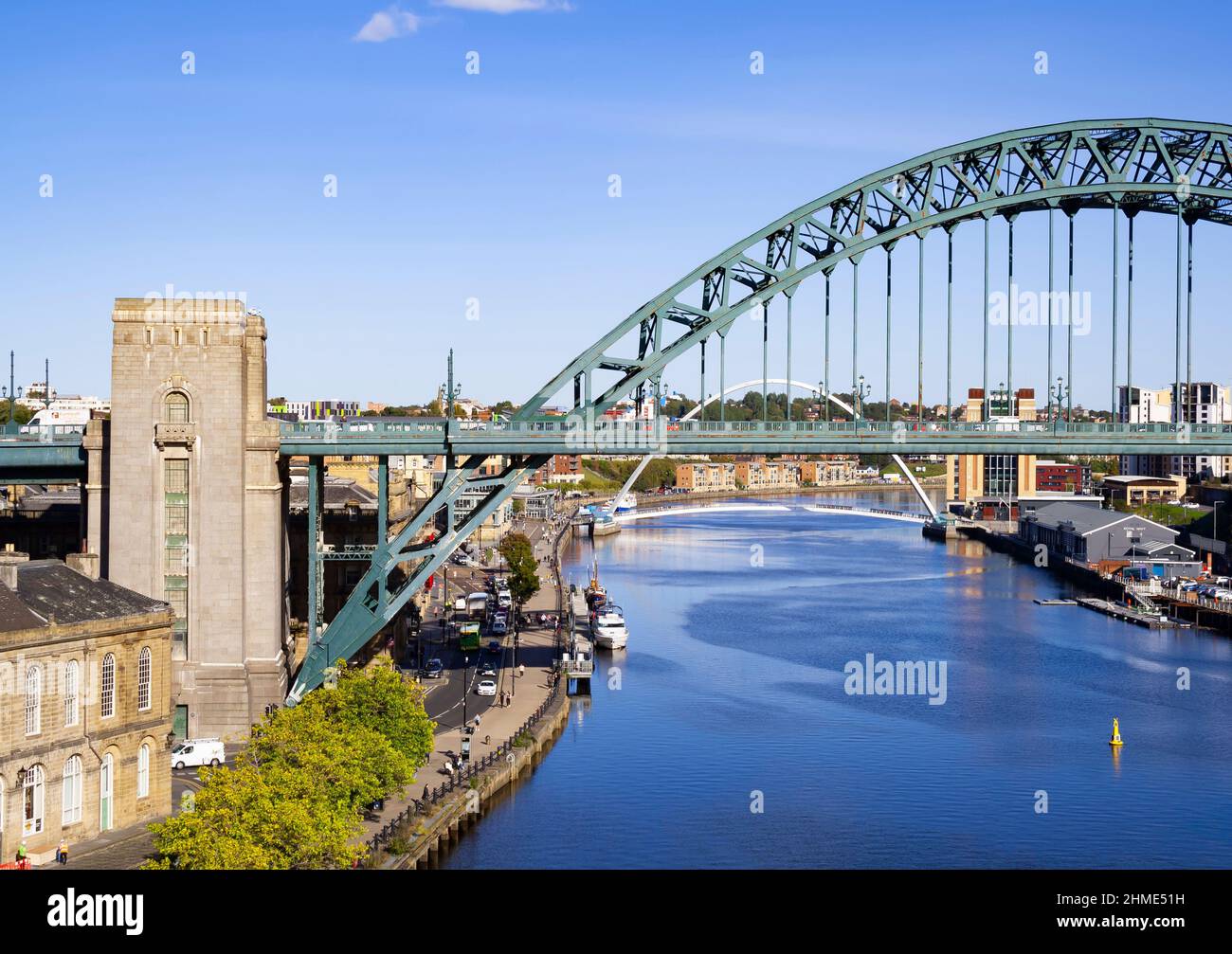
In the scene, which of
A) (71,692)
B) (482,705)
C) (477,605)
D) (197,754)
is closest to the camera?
(71,692)

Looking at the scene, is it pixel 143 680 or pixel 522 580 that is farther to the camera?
pixel 522 580

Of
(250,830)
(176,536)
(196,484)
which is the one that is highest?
(196,484)

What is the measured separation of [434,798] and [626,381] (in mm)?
13872

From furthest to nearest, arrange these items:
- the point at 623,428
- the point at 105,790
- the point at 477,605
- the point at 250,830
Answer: the point at 477,605 < the point at 623,428 < the point at 105,790 < the point at 250,830

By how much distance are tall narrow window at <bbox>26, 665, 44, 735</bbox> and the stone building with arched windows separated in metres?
0.02

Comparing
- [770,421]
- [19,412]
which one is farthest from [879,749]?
[19,412]

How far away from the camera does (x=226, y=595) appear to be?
33.6m

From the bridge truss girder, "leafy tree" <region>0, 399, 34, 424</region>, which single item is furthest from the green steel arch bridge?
"leafy tree" <region>0, 399, 34, 424</region>

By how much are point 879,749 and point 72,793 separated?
2040 cm

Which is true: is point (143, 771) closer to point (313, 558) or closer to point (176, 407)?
point (176, 407)

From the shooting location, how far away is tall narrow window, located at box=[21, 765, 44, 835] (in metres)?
24.1

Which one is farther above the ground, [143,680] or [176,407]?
[176,407]

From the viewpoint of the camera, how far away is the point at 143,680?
27.7 m
